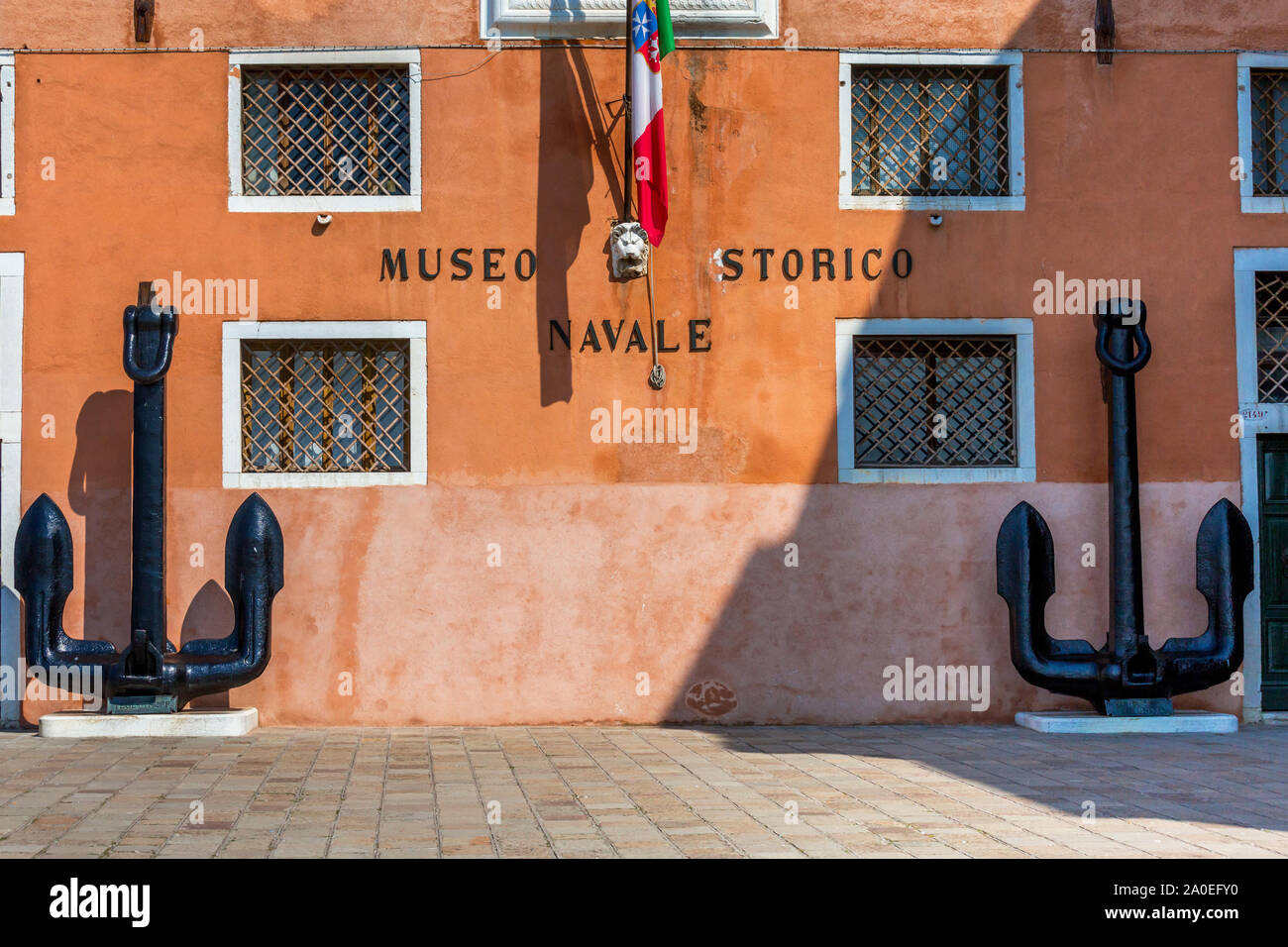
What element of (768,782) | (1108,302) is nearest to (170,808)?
(768,782)

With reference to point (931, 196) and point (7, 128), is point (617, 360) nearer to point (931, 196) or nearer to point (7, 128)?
point (931, 196)

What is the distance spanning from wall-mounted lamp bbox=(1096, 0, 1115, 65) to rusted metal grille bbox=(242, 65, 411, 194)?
4848mm

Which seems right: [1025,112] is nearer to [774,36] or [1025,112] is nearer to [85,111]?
[774,36]

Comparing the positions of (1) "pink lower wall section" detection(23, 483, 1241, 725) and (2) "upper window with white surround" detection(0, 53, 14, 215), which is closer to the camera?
(1) "pink lower wall section" detection(23, 483, 1241, 725)

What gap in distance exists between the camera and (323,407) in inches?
408

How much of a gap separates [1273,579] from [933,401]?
8.72 feet

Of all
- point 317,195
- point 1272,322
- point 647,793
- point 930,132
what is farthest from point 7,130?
point 1272,322

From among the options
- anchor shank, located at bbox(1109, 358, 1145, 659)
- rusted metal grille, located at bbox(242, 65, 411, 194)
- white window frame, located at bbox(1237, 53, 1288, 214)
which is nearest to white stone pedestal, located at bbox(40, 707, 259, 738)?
rusted metal grille, located at bbox(242, 65, 411, 194)

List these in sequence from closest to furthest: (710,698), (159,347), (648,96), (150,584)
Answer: (150,584) → (159,347) → (648,96) → (710,698)

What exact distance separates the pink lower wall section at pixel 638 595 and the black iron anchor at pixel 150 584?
1.32 feet

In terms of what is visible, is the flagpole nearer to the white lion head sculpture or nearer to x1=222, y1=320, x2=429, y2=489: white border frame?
the white lion head sculpture

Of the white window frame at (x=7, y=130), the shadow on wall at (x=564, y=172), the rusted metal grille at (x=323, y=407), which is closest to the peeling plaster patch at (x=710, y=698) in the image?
the shadow on wall at (x=564, y=172)

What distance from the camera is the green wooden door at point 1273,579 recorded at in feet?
34.5

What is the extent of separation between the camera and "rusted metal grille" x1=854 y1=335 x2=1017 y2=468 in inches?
417
